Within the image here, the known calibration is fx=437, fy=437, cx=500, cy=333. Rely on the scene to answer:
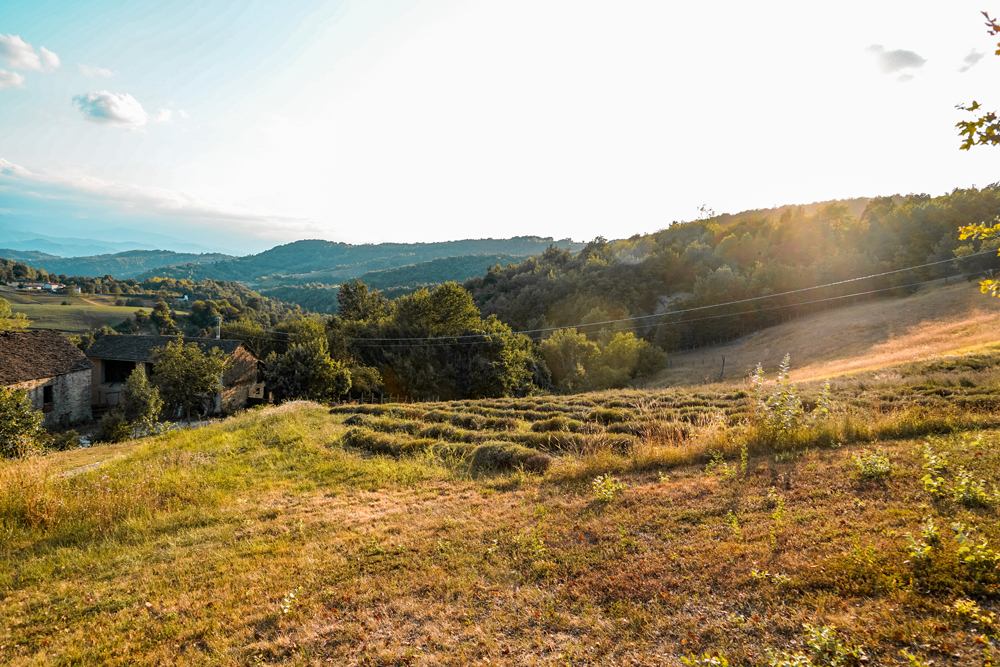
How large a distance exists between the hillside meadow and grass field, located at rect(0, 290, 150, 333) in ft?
289

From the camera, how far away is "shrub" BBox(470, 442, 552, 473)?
354 inches

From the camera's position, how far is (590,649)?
3.49 m

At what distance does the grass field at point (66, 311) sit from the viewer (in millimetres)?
74562

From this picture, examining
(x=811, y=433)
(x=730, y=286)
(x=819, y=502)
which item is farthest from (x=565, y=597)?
(x=730, y=286)

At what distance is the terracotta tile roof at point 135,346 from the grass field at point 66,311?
147 feet

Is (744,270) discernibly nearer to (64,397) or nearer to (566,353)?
(566,353)

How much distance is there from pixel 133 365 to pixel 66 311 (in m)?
66.0

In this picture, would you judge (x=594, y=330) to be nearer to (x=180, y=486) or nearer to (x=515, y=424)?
(x=515, y=424)

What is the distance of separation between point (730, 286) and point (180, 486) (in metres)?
58.7

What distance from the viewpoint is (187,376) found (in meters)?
31.1

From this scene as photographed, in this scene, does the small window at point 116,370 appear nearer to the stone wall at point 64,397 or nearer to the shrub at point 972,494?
the stone wall at point 64,397

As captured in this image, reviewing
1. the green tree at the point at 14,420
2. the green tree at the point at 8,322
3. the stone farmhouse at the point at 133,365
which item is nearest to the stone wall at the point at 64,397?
the stone farmhouse at the point at 133,365

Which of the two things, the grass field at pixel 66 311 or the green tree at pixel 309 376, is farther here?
the grass field at pixel 66 311

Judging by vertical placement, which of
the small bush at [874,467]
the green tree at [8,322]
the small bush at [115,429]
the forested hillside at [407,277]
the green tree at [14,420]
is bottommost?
the small bush at [115,429]
